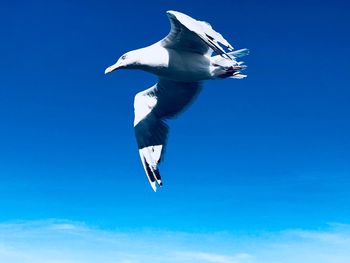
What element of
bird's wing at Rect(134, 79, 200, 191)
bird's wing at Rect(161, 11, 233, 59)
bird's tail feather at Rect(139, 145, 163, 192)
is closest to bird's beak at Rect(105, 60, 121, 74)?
bird's wing at Rect(161, 11, 233, 59)

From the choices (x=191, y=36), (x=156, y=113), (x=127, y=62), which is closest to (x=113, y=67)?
(x=127, y=62)

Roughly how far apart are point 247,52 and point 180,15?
11.6 feet

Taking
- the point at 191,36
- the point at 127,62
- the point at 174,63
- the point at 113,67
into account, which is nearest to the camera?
the point at 191,36

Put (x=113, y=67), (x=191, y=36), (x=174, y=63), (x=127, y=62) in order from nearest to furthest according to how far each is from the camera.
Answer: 1. (x=191, y=36)
2. (x=174, y=63)
3. (x=127, y=62)
4. (x=113, y=67)

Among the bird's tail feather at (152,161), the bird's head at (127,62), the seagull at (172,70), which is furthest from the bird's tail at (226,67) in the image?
the bird's tail feather at (152,161)

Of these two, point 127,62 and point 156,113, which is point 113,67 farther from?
point 156,113

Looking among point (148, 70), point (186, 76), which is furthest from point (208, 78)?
point (148, 70)

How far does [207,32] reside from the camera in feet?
52.3

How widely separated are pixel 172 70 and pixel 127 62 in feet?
4.79

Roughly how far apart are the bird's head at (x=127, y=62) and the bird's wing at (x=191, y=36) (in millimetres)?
999

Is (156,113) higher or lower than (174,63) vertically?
higher

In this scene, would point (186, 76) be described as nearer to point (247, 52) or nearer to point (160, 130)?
point (247, 52)

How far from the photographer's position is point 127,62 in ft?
59.7

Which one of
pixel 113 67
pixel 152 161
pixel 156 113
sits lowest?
pixel 152 161
